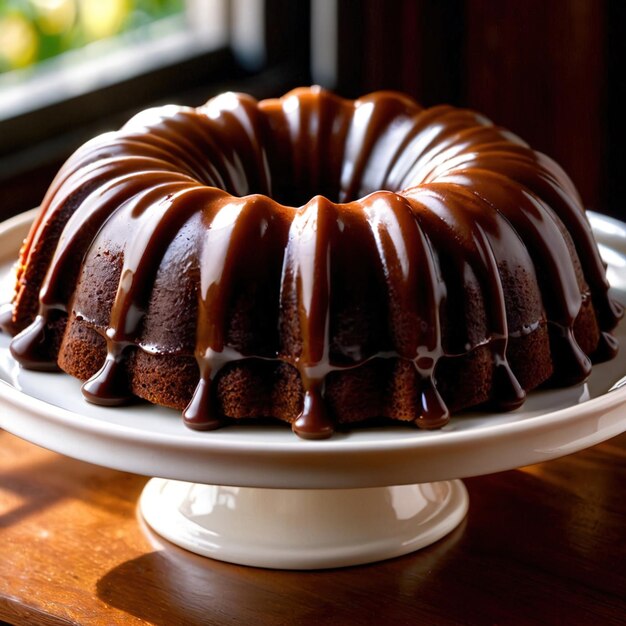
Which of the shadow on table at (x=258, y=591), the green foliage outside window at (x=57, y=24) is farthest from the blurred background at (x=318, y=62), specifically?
the shadow on table at (x=258, y=591)

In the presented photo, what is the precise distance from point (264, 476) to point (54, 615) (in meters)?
0.30

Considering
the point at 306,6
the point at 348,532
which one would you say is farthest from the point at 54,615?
the point at 306,6

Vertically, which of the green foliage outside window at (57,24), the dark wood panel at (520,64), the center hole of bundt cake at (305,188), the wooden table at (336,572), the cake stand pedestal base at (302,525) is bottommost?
the wooden table at (336,572)

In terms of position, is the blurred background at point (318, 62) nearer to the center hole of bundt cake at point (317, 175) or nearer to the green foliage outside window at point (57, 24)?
the green foliage outside window at point (57, 24)

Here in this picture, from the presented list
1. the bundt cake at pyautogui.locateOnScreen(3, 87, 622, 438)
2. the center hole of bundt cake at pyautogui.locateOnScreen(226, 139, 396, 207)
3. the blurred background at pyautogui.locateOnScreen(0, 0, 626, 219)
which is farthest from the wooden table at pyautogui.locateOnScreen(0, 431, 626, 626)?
the blurred background at pyautogui.locateOnScreen(0, 0, 626, 219)

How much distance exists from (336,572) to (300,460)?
272 millimetres

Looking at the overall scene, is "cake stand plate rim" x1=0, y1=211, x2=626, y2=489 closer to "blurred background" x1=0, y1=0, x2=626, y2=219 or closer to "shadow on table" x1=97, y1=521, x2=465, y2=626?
"shadow on table" x1=97, y1=521, x2=465, y2=626

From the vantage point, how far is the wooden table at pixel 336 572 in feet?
3.50

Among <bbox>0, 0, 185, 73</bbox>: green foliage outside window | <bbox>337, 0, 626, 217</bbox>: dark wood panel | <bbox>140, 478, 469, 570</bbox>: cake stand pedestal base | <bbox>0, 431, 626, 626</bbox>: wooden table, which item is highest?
<bbox>0, 0, 185, 73</bbox>: green foliage outside window

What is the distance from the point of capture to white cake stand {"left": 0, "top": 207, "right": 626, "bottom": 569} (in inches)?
35.4

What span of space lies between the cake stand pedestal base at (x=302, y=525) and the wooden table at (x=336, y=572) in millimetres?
14

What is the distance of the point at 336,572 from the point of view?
1.12 m

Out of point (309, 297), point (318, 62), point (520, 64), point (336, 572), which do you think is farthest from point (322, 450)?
point (520, 64)

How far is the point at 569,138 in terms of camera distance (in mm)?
2646
